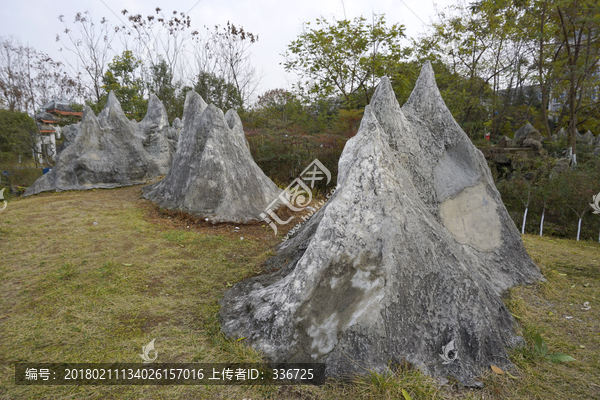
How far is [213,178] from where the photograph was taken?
618 cm

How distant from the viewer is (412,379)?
1938 mm

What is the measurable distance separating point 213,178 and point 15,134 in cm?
940

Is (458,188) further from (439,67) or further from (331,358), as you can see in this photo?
(439,67)

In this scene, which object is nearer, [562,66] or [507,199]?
[507,199]

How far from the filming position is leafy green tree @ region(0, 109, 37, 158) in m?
10.9

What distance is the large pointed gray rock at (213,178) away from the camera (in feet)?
19.9

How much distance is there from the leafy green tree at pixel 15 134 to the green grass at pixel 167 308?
25.2ft

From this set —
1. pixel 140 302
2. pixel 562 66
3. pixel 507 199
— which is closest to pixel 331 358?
pixel 140 302

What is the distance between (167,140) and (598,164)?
1174cm

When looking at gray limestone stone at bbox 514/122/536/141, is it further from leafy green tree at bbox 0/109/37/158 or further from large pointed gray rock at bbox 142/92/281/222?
leafy green tree at bbox 0/109/37/158

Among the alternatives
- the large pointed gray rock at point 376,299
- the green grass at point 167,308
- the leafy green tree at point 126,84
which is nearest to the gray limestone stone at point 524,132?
the green grass at point 167,308

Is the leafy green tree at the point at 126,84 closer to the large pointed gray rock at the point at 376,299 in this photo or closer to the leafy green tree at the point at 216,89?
the leafy green tree at the point at 216,89

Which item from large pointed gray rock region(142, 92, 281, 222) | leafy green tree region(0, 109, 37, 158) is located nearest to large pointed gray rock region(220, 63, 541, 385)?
large pointed gray rock region(142, 92, 281, 222)

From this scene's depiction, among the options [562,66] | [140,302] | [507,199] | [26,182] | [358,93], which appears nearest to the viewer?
[140,302]
